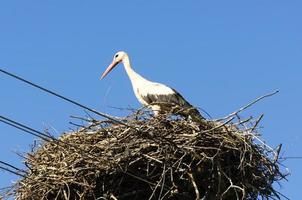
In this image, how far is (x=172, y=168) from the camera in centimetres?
671

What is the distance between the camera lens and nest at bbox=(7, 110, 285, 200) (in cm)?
676

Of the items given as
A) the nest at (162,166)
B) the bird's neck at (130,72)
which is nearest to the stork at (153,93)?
the bird's neck at (130,72)

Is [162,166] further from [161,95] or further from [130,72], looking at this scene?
[130,72]

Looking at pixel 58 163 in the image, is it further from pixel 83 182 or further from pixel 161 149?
pixel 161 149

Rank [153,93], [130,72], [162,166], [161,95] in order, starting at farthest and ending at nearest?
[130,72], [153,93], [161,95], [162,166]

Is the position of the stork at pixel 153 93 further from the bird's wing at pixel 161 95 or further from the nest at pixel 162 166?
the nest at pixel 162 166

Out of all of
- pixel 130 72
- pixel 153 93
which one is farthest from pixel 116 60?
pixel 153 93

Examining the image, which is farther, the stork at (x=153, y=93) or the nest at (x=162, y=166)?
the stork at (x=153, y=93)

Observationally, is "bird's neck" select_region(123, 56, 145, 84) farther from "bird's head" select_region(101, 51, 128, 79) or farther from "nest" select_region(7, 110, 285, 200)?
"nest" select_region(7, 110, 285, 200)

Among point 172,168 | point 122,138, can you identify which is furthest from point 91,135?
point 172,168

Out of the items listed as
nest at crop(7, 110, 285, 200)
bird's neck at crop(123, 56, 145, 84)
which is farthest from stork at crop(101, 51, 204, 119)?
nest at crop(7, 110, 285, 200)

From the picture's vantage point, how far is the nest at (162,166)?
266 inches

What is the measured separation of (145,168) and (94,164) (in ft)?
1.41

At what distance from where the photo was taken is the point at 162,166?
22.1 ft
